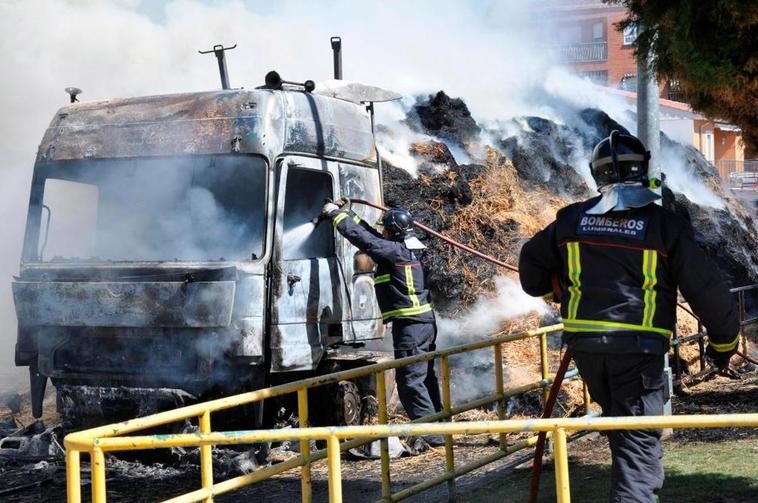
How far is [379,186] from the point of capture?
29.8 feet

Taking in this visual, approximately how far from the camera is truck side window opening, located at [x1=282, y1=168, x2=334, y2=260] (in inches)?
309

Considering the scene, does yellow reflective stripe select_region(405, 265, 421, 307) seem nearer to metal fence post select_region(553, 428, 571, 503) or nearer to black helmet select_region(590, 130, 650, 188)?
black helmet select_region(590, 130, 650, 188)

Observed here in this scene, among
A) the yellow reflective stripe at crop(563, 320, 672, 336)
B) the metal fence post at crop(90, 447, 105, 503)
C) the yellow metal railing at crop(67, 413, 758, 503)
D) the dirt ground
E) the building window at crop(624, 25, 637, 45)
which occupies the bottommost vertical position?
the dirt ground

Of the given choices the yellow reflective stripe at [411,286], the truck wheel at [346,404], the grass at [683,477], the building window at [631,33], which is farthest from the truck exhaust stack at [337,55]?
the grass at [683,477]

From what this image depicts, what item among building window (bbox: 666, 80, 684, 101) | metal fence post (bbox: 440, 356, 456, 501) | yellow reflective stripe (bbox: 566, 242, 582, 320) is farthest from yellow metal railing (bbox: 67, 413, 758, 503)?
building window (bbox: 666, 80, 684, 101)

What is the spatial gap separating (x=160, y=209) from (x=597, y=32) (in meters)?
46.9

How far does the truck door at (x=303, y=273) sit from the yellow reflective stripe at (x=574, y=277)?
3.17 metres

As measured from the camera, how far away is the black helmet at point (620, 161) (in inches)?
186

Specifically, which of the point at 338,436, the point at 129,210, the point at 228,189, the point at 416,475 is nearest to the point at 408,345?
the point at 416,475

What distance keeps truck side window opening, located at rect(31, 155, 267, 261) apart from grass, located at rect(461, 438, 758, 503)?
2526mm

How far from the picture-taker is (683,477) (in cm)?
611

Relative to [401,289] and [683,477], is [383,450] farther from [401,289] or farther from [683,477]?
[401,289]

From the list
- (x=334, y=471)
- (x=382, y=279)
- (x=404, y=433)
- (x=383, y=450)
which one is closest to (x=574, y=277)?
(x=404, y=433)

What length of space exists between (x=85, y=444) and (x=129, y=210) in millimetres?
4421
